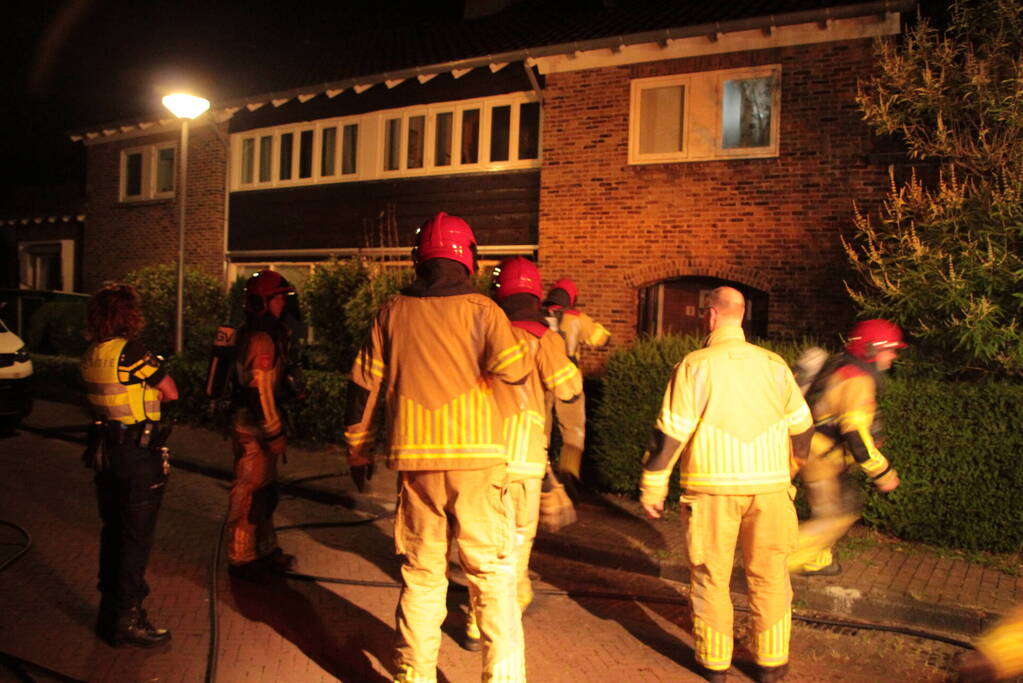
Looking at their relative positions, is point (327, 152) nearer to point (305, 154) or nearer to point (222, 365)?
point (305, 154)

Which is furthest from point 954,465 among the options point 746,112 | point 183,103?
point 183,103

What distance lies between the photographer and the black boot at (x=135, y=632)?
4.36 metres

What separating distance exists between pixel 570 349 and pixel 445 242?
3.21m

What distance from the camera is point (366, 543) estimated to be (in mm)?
6715

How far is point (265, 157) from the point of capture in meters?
17.5

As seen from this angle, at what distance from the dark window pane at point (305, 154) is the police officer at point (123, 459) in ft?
41.9

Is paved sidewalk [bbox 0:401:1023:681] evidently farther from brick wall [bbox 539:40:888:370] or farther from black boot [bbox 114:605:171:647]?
brick wall [bbox 539:40:888:370]

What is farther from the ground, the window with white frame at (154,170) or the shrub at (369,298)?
the window with white frame at (154,170)

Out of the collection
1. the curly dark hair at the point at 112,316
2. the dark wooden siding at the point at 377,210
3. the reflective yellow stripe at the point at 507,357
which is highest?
the dark wooden siding at the point at 377,210

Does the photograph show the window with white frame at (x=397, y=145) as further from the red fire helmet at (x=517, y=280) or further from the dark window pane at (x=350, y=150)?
the red fire helmet at (x=517, y=280)

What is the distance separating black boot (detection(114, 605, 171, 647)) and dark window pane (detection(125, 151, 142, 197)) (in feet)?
57.6

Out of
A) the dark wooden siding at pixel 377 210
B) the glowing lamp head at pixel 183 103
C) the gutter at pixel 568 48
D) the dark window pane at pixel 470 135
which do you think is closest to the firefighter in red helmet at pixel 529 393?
the gutter at pixel 568 48

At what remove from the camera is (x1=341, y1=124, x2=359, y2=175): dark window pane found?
1594 centimetres

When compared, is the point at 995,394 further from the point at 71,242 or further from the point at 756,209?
the point at 71,242
